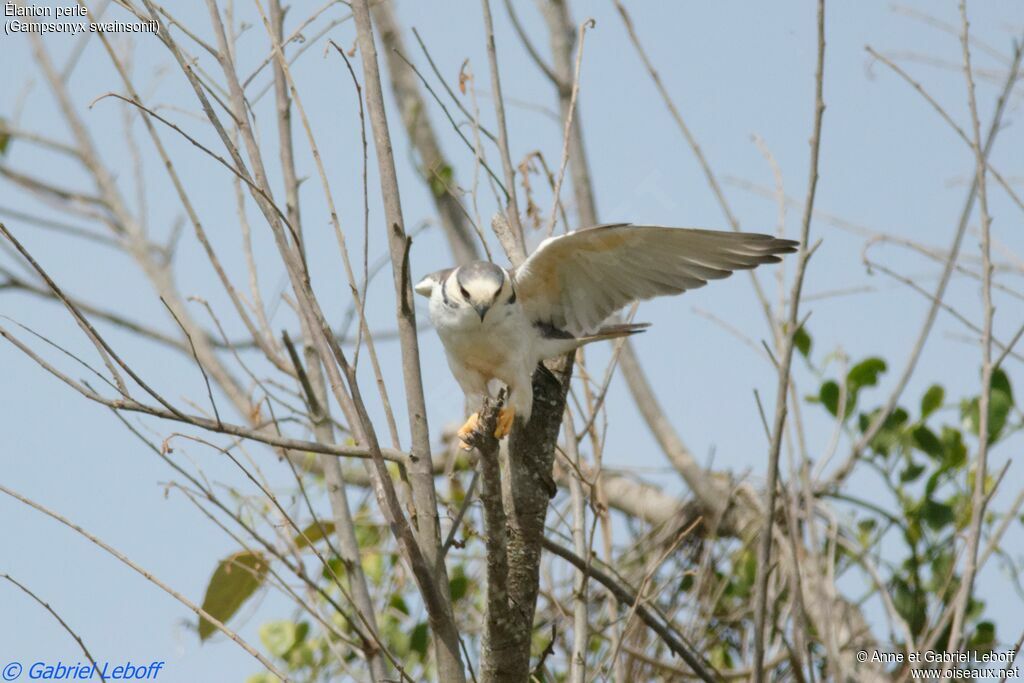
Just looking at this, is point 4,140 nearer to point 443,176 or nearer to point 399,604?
point 443,176

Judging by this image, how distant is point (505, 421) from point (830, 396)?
6.52 feet

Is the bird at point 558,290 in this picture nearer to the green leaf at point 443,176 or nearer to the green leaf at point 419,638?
the green leaf at point 443,176

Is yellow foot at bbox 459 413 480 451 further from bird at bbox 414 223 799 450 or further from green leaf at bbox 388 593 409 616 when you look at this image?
green leaf at bbox 388 593 409 616

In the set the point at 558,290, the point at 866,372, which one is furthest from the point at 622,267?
the point at 866,372

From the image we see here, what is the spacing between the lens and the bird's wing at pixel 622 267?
3.12 m

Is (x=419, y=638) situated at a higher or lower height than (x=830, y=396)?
lower

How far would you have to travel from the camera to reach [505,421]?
8.95 ft

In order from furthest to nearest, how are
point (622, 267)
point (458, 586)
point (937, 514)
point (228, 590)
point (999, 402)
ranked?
point (458, 586), point (937, 514), point (999, 402), point (228, 590), point (622, 267)

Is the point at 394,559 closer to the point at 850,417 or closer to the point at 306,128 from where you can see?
the point at 850,417

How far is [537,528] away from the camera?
2.62 meters

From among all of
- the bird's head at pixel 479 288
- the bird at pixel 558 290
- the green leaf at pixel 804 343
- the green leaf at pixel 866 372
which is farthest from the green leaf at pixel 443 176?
the green leaf at pixel 866 372

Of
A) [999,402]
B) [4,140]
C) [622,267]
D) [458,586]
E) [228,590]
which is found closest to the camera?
[622,267]

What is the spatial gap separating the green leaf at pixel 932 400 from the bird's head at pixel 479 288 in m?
1.98

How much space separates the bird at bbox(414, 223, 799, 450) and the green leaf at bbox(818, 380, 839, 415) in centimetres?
122
